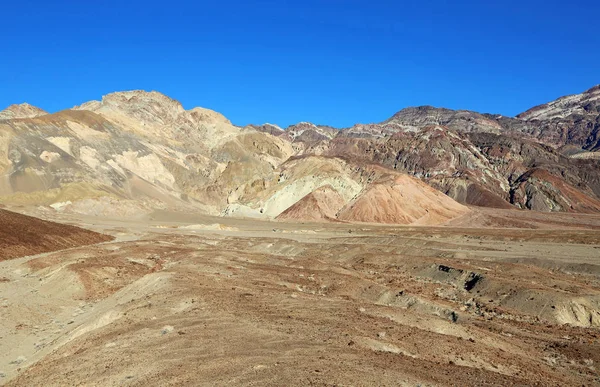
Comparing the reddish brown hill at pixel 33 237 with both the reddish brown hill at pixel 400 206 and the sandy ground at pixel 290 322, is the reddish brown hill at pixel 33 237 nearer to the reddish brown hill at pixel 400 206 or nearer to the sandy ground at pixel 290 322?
the sandy ground at pixel 290 322

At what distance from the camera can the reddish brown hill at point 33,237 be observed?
49.9 m

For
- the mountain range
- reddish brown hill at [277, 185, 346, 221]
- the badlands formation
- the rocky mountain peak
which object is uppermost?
the rocky mountain peak

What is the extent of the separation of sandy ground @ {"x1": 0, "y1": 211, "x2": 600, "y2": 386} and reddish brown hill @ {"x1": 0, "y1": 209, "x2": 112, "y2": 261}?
6765 millimetres

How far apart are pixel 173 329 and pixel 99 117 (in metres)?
144

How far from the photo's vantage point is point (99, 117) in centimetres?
A: 15000

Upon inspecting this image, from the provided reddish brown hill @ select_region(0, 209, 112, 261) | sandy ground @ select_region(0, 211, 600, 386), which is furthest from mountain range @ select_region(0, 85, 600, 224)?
sandy ground @ select_region(0, 211, 600, 386)

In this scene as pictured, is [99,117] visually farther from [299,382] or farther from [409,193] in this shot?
[299,382]

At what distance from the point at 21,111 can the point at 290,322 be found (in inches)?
7212

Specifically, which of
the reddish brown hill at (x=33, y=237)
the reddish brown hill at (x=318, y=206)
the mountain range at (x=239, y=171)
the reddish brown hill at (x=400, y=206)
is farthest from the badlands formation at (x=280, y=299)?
the mountain range at (x=239, y=171)

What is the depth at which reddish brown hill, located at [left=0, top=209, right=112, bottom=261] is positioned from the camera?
49.9 metres

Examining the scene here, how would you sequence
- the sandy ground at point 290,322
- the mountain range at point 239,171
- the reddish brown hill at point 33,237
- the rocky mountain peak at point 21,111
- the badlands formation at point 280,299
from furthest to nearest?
the rocky mountain peak at point 21,111
the mountain range at point 239,171
the reddish brown hill at point 33,237
the badlands formation at point 280,299
the sandy ground at point 290,322

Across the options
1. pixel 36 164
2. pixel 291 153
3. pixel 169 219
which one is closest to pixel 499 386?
pixel 169 219

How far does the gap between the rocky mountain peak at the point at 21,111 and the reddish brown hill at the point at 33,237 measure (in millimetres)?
124796

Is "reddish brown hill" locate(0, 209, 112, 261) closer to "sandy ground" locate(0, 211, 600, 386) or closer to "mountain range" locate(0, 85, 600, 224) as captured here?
"sandy ground" locate(0, 211, 600, 386)
